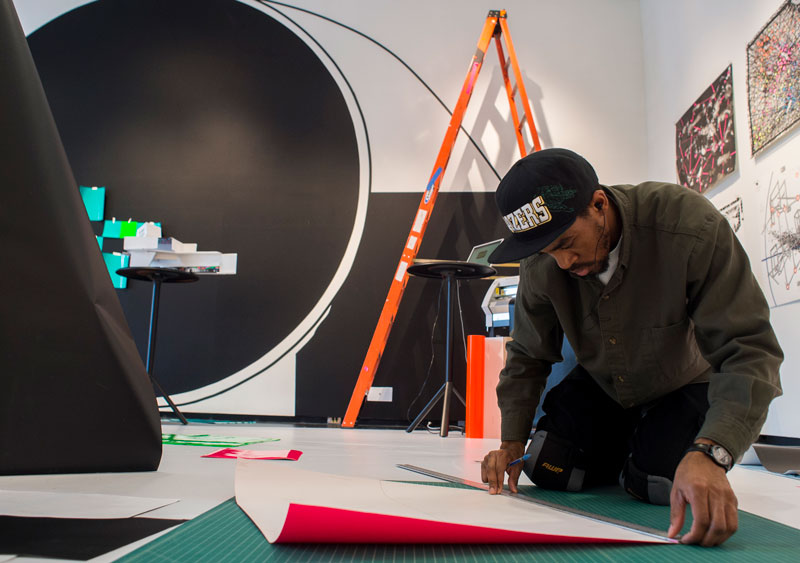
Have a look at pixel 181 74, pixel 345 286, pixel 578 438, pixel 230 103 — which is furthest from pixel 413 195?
pixel 578 438

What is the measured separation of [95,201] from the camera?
16.2ft

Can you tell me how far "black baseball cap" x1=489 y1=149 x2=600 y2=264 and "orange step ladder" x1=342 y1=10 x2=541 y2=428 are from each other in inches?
117

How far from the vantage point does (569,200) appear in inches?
43.8

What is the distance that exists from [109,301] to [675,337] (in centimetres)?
120

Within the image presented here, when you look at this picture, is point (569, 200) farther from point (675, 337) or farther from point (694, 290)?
point (675, 337)

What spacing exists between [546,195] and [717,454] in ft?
1.66

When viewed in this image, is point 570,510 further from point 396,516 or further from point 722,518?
point 396,516

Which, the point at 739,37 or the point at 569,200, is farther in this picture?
the point at 739,37

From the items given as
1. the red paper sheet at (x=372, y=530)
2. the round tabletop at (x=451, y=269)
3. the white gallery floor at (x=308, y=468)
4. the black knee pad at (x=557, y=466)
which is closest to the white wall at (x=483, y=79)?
the round tabletop at (x=451, y=269)

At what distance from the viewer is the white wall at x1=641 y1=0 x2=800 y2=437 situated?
8.98 ft

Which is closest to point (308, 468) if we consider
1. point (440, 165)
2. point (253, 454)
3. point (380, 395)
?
point (253, 454)

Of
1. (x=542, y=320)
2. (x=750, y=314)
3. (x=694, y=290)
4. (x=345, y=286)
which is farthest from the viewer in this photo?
(x=345, y=286)

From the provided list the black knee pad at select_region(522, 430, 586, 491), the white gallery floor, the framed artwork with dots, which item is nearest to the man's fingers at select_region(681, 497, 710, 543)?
the white gallery floor

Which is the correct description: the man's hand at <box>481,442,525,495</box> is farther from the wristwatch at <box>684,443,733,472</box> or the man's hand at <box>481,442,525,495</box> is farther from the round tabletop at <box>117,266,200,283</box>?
the round tabletop at <box>117,266,200,283</box>
